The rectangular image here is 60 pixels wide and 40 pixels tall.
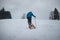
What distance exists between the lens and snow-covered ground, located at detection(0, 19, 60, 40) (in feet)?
5.45

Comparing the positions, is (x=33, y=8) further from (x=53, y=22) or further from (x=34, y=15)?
(x=53, y=22)

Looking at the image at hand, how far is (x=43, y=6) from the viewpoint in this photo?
1.78 metres

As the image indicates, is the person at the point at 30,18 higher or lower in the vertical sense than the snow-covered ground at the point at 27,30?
higher

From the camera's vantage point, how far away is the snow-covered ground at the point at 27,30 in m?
1.66

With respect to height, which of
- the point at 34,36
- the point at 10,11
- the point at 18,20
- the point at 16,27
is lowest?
the point at 34,36

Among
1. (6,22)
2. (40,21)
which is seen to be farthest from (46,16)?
(6,22)

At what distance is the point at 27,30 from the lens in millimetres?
1698

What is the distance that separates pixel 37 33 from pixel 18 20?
38 centimetres

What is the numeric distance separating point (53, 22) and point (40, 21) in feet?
0.76

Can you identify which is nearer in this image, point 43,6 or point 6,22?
point 6,22

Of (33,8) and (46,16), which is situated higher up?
(33,8)

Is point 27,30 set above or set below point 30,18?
below

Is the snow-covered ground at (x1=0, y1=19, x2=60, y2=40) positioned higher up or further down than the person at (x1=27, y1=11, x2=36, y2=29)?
further down

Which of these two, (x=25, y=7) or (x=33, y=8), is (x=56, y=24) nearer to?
(x=33, y=8)
